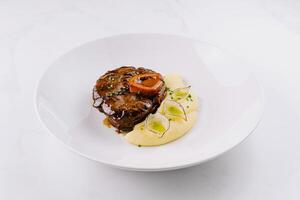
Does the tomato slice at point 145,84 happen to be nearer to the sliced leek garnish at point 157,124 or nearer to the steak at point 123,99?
the steak at point 123,99

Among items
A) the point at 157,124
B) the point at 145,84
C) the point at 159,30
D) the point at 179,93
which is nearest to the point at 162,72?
the point at 179,93

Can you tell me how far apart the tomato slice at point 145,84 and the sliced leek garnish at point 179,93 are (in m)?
0.15

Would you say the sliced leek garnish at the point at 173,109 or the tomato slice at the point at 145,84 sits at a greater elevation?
the tomato slice at the point at 145,84

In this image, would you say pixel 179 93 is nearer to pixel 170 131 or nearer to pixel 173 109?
pixel 173 109

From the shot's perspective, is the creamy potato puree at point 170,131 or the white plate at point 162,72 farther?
the creamy potato puree at point 170,131

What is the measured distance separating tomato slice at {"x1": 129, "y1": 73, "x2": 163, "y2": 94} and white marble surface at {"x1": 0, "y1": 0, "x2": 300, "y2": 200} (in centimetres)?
72

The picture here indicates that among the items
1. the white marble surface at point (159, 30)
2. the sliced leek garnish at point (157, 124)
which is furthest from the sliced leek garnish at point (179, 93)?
the white marble surface at point (159, 30)

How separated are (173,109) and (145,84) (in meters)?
0.30

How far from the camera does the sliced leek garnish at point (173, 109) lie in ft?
12.0

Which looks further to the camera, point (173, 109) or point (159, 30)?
point (159, 30)

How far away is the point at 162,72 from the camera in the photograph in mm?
4289

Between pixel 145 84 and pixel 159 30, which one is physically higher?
pixel 145 84

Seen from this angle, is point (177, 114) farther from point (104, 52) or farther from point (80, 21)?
point (80, 21)

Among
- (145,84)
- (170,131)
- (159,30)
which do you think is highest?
(145,84)
